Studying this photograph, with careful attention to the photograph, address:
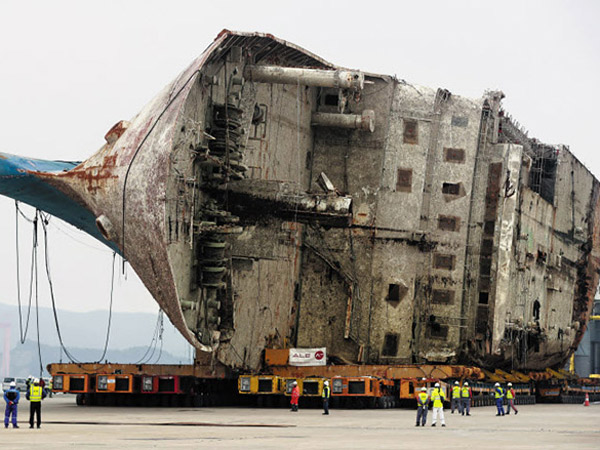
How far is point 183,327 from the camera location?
95.8 feet

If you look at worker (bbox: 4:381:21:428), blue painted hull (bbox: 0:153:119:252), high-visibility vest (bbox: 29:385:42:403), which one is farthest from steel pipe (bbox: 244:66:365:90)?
worker (bbox: 4:381:21:428)

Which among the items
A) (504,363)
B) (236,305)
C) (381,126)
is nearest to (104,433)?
(236,305)

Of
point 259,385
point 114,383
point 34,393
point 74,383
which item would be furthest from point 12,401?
point 259,385

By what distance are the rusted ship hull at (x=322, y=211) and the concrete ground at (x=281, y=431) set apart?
368 cm

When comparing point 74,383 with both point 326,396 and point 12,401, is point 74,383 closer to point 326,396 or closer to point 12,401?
point 326,396

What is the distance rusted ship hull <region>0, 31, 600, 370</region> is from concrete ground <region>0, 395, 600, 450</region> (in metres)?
3.68

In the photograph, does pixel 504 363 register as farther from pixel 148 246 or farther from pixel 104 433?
pixel 104 433

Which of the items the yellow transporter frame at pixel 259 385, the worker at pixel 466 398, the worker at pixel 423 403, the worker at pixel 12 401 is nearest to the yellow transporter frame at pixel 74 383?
the yellow transporter frame at pixel 259 385

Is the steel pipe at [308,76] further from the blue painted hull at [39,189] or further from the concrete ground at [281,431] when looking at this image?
the concrete ground at [281,431]

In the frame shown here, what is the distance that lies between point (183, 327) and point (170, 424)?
208 inches

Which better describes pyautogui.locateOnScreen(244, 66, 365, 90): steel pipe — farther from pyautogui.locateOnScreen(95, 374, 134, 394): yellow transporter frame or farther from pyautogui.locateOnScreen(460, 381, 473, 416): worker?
pyautogui.locateOnScreen(95, 374, 134, 394): yellow transporter frame

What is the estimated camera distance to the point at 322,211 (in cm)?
3216

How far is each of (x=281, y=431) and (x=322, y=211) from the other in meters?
11.5

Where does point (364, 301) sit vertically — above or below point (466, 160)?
below
